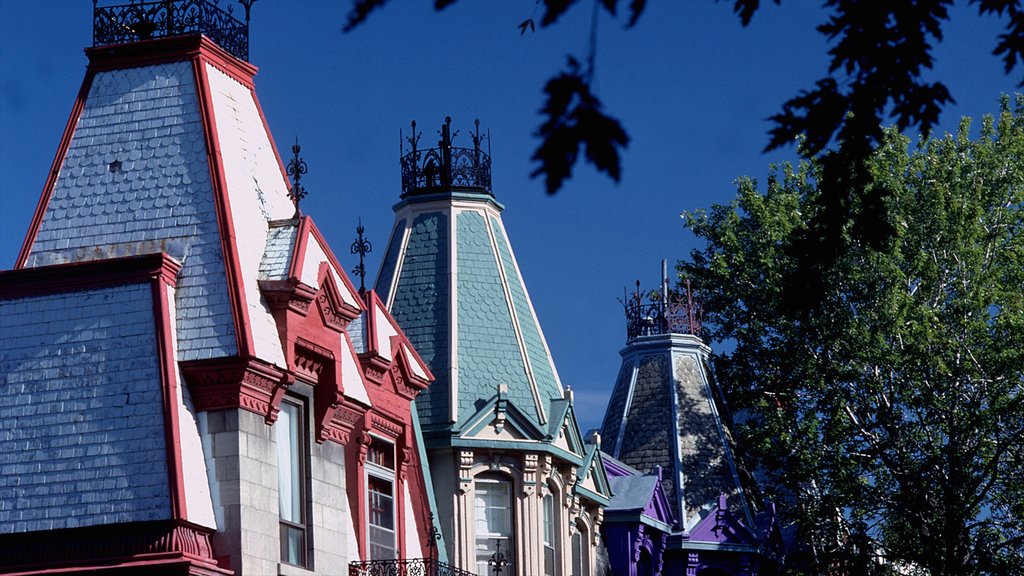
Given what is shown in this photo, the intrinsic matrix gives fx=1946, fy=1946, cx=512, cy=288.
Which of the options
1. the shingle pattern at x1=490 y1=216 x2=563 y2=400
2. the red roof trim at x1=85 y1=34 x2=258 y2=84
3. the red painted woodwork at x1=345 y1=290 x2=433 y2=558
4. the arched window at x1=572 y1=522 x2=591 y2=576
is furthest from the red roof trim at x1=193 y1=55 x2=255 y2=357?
the arched window at x1=572 y1=522 x2=591 y2=576

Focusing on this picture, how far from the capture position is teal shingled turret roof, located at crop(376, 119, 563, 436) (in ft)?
106

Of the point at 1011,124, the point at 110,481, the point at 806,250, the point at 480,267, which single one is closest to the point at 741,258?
the point at 1011,124

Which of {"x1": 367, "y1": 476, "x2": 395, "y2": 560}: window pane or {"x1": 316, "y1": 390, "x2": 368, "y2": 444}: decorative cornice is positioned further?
{"x1": 367, "y1": 476, "x2": 395, "y2": 560}: window pane

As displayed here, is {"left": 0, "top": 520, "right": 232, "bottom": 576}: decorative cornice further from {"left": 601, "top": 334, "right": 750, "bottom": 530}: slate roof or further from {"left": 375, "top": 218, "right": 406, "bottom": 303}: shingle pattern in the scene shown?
{"left": 601, "top": 334, "right": 750, "bottom": 530}: slate roof

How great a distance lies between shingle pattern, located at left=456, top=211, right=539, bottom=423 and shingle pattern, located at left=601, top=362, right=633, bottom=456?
37.5 feet

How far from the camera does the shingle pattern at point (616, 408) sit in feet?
146

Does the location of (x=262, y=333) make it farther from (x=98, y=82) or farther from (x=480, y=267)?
(x=480, y=267)

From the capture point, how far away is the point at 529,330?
34.0 m

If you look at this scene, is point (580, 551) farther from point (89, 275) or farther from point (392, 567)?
point (89, 275)

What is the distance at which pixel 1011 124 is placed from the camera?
47562mm

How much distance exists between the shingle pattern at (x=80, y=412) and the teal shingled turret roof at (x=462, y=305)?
9975mm

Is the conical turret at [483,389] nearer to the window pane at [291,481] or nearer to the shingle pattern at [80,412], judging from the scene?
the window pane at [291,481]

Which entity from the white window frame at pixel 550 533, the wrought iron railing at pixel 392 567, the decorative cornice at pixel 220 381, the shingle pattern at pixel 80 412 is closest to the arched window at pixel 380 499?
the wrought iron railing at pixel 392 567

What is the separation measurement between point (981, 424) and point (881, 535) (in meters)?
4.37
